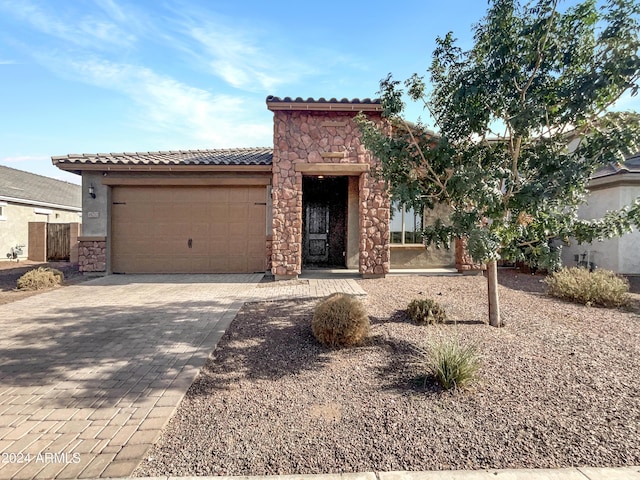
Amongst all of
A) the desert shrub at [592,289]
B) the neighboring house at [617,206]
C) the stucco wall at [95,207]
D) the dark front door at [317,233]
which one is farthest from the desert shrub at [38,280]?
the neighboring house at [617,206]

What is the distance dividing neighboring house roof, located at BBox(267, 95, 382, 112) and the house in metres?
0.32

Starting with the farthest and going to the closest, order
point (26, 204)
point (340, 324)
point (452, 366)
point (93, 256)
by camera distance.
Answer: point (26, 204) < point (93, 256) < point (340, 324) < point (452, 366)

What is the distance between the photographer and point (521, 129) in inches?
171

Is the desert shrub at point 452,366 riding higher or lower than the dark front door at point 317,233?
lower

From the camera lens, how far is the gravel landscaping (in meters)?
2.47

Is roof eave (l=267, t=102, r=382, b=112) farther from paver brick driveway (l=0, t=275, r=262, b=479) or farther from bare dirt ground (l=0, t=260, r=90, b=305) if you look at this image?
bare dirt ground (l=0, t=260, r=90, b=305)

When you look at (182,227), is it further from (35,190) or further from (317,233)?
(35,190)

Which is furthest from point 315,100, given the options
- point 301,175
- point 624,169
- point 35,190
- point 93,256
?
point 35,190

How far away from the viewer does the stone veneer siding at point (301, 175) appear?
364 inches

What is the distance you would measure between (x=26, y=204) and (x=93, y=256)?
11153mm

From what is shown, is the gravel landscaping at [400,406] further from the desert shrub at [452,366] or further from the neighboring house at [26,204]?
the neighboring house at [26,204]

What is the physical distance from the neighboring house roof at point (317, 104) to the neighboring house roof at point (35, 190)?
51.8 ft

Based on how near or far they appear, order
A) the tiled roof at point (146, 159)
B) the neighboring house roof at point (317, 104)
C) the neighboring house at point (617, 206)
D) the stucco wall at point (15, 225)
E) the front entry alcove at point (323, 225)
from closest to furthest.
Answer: the neighboring house roof at point (317, 104) < the tiled roof at point (146, 159) < the neighboring house at point (617, 206) < the front entry alcove at point (323, 225) < the stucco wall at point (15, 225)

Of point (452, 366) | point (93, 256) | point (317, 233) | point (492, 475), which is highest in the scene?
point (317, 233)
